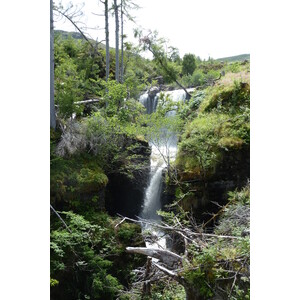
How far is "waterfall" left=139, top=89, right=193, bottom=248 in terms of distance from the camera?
11.9 ft

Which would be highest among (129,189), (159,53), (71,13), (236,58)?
(71,13)

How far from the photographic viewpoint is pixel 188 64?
3465 mm

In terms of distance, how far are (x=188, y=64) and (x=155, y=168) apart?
4.39 ft

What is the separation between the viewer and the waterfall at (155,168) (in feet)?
11.9

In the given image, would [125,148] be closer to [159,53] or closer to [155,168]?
[155,168]

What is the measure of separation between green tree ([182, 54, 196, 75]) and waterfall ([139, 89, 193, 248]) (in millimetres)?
291

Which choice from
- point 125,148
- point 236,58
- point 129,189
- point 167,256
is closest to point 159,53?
point 236,58

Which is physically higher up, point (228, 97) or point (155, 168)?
point (228, 97)

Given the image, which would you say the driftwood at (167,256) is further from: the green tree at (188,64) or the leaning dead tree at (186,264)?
the green tree at (188,64)

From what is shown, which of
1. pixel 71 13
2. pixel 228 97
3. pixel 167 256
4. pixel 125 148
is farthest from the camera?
pixel 125 148

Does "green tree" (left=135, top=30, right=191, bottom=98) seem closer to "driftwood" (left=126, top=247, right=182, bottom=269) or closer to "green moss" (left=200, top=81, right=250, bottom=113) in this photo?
"green moss" (left=200, top=81, right=250, bottom=113)
